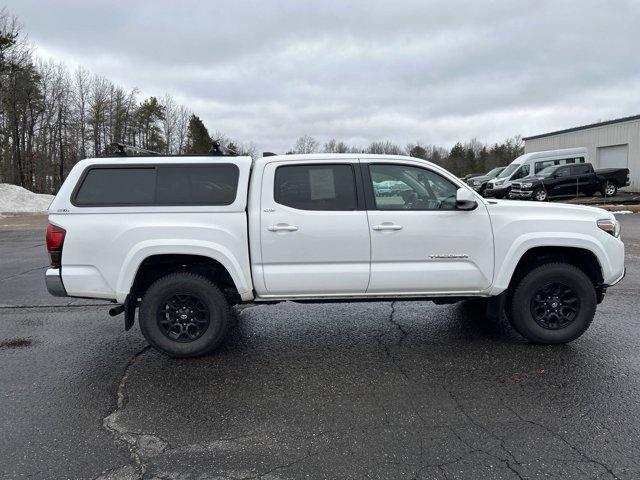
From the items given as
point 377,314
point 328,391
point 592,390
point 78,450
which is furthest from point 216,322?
point 592,390

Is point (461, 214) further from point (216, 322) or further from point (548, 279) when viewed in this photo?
point (216, 322)

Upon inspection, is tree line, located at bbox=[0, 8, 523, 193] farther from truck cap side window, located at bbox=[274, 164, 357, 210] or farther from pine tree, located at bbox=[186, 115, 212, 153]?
truck cap side window, located at bbox=[274, 164, 357, 210]

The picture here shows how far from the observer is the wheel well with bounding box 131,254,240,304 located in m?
4.16

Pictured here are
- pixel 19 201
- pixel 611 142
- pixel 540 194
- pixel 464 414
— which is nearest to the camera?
pixel 464 414

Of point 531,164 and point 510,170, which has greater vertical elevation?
point 531,164

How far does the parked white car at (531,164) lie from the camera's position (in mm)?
23578

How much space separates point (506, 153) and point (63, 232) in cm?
6991

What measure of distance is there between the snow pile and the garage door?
34.7 meters

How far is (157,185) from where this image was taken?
416 cm

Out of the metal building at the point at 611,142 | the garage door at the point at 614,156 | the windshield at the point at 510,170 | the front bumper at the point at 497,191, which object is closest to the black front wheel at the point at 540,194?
the front bumper at the point at 497,191

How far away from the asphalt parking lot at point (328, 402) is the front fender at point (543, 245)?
2.50ft

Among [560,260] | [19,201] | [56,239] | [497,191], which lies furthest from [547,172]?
[19,201]

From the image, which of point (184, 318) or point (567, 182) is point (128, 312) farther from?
point (567, 182)

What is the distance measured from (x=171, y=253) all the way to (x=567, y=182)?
21.5 m
